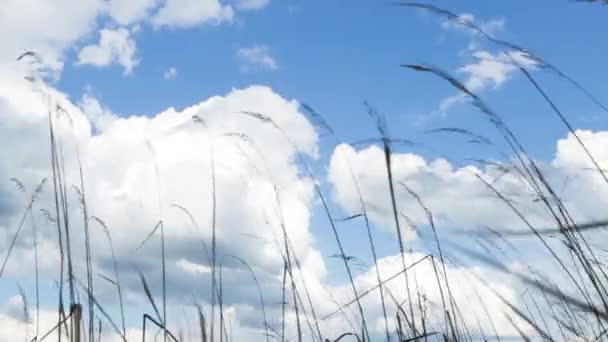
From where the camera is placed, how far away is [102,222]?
3.51 meters

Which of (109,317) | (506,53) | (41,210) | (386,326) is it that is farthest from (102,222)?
(506,53)

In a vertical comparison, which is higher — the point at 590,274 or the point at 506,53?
the point at 506,53

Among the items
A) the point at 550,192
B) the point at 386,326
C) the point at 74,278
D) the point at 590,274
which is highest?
the point at 74,278

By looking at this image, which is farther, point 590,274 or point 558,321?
point 558,321

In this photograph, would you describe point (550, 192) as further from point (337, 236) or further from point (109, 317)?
point (109, 317)

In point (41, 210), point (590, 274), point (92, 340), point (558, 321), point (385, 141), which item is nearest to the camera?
point (590, 274)

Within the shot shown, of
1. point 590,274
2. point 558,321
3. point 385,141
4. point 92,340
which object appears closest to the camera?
point 590,274

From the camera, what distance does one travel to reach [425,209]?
342 cm

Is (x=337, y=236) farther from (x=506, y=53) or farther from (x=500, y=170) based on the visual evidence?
(x=506, y=53)

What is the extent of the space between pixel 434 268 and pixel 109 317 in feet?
4.98

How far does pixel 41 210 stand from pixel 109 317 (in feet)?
6.05

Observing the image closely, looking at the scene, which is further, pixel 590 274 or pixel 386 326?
pixel 386 326

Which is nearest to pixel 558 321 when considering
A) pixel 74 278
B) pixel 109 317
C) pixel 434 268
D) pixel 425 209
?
pixel 434 268

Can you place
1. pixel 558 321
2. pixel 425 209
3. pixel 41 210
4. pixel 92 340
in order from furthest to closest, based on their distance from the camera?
1. pixel 41 210
2. pixel 425 209
3. pixel 92 340
4. pixel 558 321
